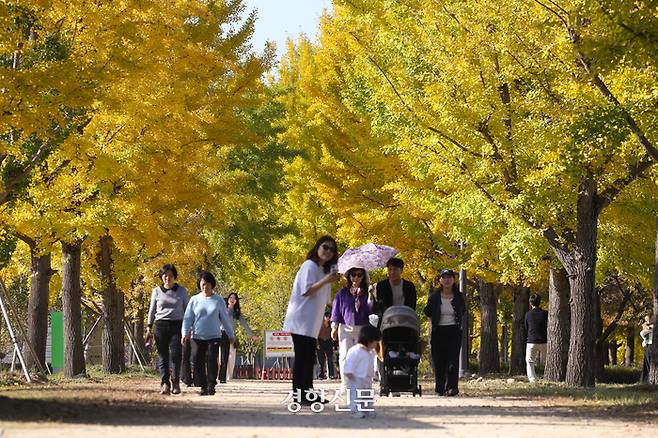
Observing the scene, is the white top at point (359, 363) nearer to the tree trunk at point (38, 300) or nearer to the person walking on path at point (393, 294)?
the person walking on path at point (393, 294)

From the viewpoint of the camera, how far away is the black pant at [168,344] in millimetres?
17203

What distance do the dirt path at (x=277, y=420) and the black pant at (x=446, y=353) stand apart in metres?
2.52

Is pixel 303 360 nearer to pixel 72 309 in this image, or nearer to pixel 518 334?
pixel 72 309

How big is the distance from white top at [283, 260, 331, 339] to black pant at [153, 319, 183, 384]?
13.7 ft

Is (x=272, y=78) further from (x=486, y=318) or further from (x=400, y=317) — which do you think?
(x=400, y=317)

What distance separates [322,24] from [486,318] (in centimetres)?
→ 850

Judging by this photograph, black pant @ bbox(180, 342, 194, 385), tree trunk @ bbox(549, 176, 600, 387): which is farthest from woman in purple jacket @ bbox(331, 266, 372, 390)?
black pant @ bbox(180, 342, 194, 385)

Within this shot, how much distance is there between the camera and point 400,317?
16.4m

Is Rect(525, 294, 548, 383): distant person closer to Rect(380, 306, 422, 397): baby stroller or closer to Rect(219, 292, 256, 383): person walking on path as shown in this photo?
Rect(219, 292, 256, 383): person walking on path

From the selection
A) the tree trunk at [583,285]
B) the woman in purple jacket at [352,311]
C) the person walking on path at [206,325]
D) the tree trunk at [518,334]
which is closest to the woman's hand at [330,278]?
the woman in purple jacket at [352,311]

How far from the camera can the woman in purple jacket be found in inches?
634

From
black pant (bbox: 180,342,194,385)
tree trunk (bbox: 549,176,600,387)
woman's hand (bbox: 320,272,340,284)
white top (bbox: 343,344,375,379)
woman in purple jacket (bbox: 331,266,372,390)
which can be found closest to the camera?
white top (bbox: 343,344,375,379)

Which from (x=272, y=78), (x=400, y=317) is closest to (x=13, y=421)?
(x=400, y=317)

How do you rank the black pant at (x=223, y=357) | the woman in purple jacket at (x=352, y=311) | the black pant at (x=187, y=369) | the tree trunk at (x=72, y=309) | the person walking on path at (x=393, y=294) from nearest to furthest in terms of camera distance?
1. the woman in purple jacket at (x=352, y=311)
2. the person walking on path at (x=393, y=294)
3. the black pant at (x=187, y=369)
4. the black pant at (x=223, y=357)
5. the tree trunk at (x=72, y=309)
